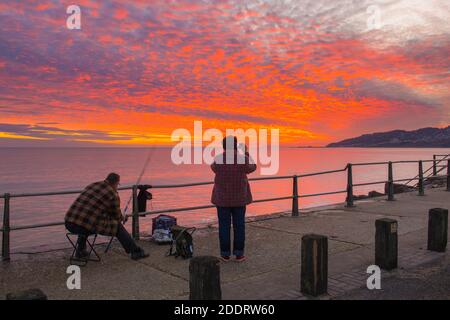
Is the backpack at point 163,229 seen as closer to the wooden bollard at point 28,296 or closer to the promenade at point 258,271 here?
the promenade at point 258,271

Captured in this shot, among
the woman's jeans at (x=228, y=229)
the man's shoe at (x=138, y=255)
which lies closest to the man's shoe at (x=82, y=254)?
the man's shoe at (x=138, y=255)

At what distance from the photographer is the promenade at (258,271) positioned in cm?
522

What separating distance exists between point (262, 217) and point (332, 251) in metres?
3.82

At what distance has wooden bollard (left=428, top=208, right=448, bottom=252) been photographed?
712 centimetres

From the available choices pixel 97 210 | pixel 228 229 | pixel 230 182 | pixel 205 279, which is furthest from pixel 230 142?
pixel 205 279

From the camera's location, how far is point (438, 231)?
7129mm

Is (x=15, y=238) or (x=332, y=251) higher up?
(x=332, y=251)

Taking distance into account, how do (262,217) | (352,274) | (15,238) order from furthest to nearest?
(15,238) → (262,217) → (352,274)

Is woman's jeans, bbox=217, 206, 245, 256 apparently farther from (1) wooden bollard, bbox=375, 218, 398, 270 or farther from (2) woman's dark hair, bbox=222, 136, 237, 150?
(1) wooden bollard, bbox=375, 218, 398, 270
